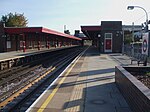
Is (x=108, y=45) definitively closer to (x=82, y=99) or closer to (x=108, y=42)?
(x=108, y=42)

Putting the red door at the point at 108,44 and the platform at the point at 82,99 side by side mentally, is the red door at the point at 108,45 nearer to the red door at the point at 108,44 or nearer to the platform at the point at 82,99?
the red door at the point at 108,44

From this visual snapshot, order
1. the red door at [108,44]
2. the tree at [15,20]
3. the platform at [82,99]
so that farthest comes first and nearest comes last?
1. the tree at [15,20]
2. the red door at [108,44]
3. the platform at [82,99]

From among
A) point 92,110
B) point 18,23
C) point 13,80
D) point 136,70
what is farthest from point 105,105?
point 18,23

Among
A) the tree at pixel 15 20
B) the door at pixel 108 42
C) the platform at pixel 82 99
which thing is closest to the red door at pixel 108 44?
the door at pixel 108 42

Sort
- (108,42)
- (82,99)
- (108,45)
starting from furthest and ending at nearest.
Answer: (108,45) → (108,42) → (82,99)

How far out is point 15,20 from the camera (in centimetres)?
8588

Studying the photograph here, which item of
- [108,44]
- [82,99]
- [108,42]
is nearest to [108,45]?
[108,44]

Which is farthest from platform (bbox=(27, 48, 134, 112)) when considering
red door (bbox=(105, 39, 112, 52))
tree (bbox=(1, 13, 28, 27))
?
tree (bbox=(1, 13, 28, 27))

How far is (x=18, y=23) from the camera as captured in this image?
86.9 meters

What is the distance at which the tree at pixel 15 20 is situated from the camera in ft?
275

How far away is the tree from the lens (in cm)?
8390

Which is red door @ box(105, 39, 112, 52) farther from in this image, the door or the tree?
the tree

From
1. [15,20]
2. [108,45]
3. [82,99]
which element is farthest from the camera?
[15,20]

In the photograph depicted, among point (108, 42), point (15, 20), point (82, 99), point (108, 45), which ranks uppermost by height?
point (15, 20)
